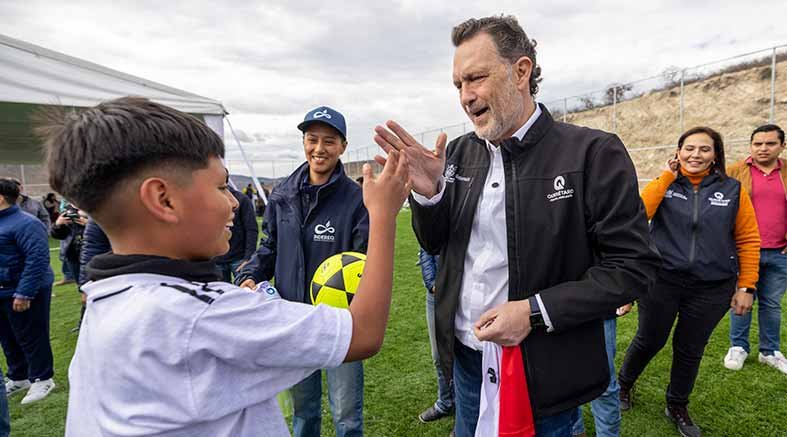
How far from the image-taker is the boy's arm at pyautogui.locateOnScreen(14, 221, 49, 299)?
418cm

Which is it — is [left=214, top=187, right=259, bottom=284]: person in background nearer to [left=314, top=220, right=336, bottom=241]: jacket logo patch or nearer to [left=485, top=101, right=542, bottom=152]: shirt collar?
[left=314, top=220, right=336, bottom=241]: jacket logo patch

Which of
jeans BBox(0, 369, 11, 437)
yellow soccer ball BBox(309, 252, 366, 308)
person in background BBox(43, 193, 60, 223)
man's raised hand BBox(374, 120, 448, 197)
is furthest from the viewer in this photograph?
person in background BBox(43, 193, 60, 223)

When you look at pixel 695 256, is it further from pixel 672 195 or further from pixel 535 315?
pixel 535 315

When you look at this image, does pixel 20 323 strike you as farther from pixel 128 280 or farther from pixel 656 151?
pixel 656 151

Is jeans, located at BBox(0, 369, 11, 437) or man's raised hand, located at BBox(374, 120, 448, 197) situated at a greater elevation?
man's raised hand, located at BBox(374, 120, 448, 197)

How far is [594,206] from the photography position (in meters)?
1.57

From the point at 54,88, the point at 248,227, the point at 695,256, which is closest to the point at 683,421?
the point at 695,256

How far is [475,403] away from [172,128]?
1768 millimetres

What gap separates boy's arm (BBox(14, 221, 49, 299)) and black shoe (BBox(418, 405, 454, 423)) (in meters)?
4.08

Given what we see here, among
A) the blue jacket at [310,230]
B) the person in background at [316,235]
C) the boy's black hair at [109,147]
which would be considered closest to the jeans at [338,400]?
the person in background at [316,235]

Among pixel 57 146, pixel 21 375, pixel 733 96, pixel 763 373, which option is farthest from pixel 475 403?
pixel 733 96

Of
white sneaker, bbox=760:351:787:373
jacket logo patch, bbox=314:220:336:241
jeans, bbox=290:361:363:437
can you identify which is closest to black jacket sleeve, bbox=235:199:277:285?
jacket logo patch, bbox=314:220:336:241

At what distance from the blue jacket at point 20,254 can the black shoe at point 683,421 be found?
6.01m

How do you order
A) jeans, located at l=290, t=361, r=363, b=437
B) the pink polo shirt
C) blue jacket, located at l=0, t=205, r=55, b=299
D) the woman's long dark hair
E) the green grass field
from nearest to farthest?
jeans, located at l=290, t=361, r=363, b=437 < the woman's long dark hair < the green grass field < blue jacket, located at l=0, t=205, r=55, b=299 < the pink polo shirt
